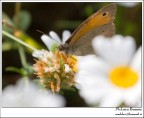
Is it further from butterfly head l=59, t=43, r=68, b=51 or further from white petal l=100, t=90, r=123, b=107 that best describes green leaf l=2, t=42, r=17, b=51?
white petal l=100, t=90, r=123, b=107

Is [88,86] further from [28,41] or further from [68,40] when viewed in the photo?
[28,41]

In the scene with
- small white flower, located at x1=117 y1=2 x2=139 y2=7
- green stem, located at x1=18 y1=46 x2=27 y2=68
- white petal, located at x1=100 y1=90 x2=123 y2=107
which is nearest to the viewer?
white petal, located at x1=100 y1=90 x2=123 y2=107

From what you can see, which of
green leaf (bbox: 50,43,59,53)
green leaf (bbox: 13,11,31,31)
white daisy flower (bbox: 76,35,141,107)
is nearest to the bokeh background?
green leaf (bbox: 13,11,31,31)

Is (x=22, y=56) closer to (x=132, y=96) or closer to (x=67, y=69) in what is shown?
(x=67, y=69)

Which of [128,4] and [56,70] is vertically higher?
[128,4]

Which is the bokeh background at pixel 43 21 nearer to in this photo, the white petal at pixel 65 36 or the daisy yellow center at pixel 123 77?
the white petal at pixel 65 36

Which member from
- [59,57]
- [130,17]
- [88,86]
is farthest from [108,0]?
[88,86]

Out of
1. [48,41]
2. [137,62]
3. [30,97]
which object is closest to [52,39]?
[48,41]
